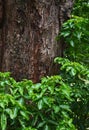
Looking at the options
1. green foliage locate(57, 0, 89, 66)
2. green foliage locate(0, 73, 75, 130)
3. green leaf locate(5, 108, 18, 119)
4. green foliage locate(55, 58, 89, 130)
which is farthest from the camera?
green foliage locate(57, 0, 89, 66)

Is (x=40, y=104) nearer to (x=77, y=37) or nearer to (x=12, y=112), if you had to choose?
(x=12, y=112)

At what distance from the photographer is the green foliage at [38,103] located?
195cm

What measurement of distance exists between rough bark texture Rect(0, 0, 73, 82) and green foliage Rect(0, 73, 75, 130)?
0.38m

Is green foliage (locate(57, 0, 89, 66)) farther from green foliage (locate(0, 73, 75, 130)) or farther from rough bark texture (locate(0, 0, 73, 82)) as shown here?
green foliage (locate(0, 73, 75, 130))

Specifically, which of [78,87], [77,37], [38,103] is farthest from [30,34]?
[38,103]

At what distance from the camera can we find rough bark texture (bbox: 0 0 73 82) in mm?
2367

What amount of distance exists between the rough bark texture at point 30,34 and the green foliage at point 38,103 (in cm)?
38

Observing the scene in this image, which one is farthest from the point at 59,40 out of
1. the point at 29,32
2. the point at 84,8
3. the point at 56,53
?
the point at 84,8

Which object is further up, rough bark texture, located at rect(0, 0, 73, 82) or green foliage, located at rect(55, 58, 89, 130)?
rough bark texture, located at rect(0, 0, 73, 82)

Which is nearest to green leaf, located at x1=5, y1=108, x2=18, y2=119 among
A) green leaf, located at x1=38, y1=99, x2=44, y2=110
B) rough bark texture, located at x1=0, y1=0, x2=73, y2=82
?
green leaf, located at x1=38, y1=99, x2=44, y2=110

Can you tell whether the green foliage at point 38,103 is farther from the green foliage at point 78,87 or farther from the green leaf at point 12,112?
the green foliage at point 78,87

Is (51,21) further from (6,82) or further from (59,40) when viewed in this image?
(6,82)

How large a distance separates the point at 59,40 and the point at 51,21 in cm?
17

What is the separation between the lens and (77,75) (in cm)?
231
